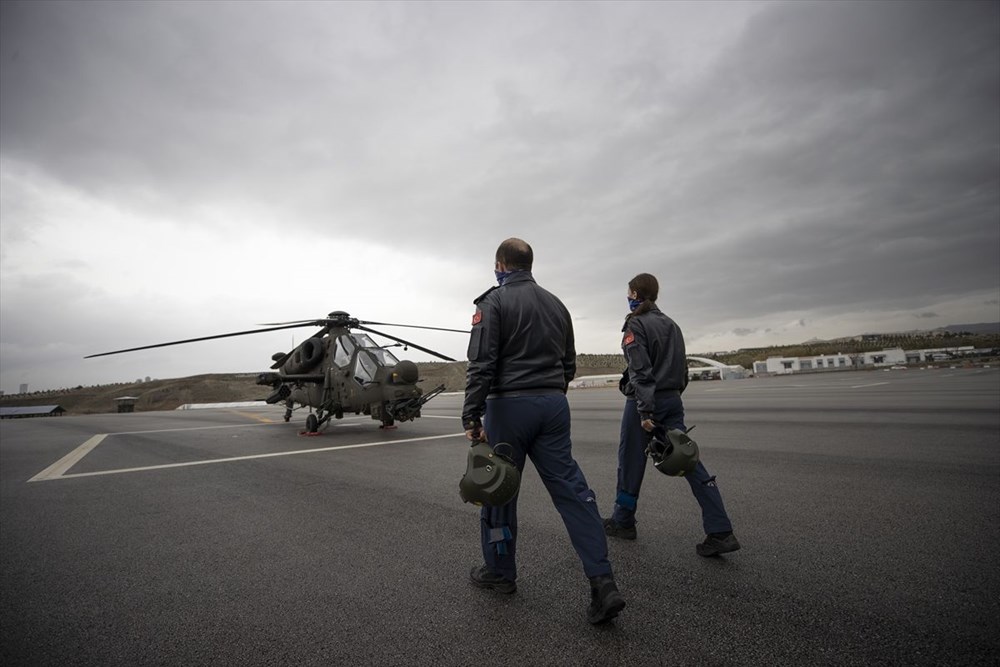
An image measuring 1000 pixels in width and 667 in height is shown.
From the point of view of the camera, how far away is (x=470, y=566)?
304cm

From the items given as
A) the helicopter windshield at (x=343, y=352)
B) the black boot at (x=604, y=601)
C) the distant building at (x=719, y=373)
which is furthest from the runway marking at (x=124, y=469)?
the distant building at (x=719, y=373)

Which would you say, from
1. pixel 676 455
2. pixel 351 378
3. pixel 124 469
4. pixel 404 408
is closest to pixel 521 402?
pixel 676 455

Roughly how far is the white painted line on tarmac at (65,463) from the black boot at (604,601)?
798 centimetres

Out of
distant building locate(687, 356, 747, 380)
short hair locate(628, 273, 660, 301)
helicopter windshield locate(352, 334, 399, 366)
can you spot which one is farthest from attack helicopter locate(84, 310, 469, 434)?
distant building locate(687, 356, 747, 380)

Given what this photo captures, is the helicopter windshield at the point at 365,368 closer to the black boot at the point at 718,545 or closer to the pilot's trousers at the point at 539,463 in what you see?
the pilot's trousers at the point at 539,463

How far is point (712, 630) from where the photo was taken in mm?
2168

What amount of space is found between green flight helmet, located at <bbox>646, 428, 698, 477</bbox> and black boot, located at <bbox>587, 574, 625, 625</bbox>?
34.1 inches

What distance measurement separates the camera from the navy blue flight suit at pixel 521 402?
2.55 metres

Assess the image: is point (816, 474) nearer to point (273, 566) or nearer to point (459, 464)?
point (459, 464)

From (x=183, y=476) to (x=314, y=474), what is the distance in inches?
73.7

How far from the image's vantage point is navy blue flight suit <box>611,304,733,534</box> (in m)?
3.27

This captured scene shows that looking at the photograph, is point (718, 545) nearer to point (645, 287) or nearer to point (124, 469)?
point (645, 287)

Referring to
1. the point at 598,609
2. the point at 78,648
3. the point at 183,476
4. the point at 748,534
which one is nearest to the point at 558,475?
the point at 598,609

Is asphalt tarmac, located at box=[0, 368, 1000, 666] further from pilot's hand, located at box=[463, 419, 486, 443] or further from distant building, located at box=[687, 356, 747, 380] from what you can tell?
distant building, located at box=[687, 356, 747, 380]
